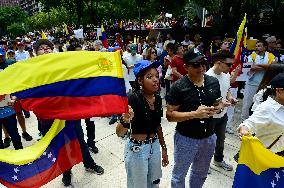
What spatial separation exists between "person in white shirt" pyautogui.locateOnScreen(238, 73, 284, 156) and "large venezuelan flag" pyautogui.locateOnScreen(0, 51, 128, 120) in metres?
1.18

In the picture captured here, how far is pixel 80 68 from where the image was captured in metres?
2.86

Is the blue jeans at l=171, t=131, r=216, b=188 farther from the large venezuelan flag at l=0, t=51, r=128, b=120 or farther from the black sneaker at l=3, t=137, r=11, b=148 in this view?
the black sneaker at l=3, t=137, r=11, b=148

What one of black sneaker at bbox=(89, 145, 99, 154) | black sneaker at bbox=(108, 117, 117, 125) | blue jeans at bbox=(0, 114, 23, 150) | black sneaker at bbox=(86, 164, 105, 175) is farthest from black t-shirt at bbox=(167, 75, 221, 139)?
black sneaker at bbox=(108, 117, 117, 125)

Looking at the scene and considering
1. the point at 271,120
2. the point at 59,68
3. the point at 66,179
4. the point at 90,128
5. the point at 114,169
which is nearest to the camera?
the point at 271,120

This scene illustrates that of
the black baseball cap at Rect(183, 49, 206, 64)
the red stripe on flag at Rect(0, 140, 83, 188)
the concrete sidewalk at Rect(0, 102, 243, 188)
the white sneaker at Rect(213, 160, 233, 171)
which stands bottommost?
the concrete sidewalk at Rect(0, 102, 243, 188)

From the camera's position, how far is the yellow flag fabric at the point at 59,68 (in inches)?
109

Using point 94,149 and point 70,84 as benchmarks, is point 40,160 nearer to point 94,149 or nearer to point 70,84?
point 70,84

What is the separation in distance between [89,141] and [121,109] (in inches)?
112

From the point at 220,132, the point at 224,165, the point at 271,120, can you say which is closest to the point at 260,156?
the point at 271,120

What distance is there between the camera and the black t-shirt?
2996mm

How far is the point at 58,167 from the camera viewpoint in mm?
3277

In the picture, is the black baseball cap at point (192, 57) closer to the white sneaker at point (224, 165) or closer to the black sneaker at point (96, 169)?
the white sneaker at point (224, 165)

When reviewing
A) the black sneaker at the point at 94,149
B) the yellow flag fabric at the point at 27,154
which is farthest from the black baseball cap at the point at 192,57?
the black sneaker at the point at 94,149

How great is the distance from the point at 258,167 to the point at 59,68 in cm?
203
